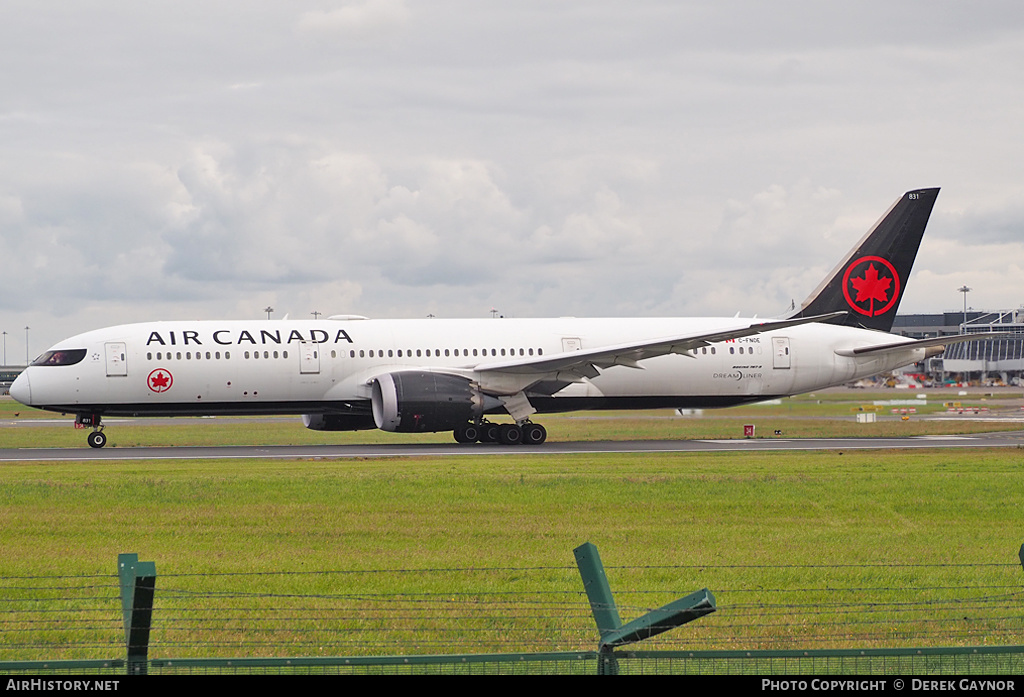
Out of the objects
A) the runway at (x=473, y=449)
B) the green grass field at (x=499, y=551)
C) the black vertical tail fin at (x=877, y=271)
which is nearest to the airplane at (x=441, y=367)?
the black vertical tail fin at (x=877, y=271)

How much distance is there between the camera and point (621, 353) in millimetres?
32844

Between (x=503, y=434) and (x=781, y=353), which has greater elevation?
(x=781, y=353)

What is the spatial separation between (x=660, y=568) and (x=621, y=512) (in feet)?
15.4

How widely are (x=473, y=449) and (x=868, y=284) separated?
15.6m

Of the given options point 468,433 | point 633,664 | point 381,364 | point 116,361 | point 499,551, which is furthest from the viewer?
point 381,364

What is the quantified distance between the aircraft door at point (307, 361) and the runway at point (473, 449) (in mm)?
2229

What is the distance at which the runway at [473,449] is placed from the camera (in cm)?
2936

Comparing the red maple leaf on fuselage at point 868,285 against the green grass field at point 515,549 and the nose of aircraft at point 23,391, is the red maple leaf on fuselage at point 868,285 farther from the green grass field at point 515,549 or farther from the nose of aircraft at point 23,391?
the nose of aircraft at point 23,391

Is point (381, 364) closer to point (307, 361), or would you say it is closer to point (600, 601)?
point (307, 361)

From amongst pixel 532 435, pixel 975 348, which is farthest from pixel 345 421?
pixel 975 348

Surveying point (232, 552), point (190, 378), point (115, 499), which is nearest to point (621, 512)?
point (232, 552)

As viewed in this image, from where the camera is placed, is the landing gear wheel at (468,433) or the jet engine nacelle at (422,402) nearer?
the jet engine nacelle at (422,402)

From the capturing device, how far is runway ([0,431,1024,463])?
1156 inches

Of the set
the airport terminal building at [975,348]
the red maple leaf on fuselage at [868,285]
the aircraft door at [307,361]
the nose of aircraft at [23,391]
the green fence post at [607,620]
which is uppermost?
the airport terminal building at [975,348]
